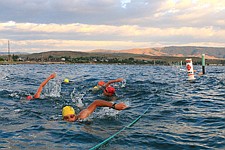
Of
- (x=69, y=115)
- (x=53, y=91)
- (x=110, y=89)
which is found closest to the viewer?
(x=69, y=115)

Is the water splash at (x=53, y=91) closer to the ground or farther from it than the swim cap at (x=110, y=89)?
closer to the ground

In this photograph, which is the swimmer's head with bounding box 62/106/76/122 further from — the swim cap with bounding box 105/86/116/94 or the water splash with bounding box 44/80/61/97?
the water splash with bounding box 44/80/61/97

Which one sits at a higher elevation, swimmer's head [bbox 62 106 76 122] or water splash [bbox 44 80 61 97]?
swimmer's head [bbox 62 106 76 122]

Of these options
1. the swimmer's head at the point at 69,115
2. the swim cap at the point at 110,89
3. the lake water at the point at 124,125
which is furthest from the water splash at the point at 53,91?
the swimmer's head at the point at 69,115

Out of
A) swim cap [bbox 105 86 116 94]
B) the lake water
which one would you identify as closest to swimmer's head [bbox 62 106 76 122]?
the lake water

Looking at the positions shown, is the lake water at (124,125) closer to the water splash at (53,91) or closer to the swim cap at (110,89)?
the swim cap at (110,89)

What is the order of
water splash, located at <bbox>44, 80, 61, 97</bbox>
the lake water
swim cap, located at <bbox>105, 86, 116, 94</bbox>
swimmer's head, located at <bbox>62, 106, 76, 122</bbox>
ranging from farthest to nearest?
water splash, located at <bbox>44, 80, 61, 97</bbox> < swim cap, located at <bbox>105, 86, 116, 94</bbox> < swimmer's head, located at <bbox>62, 106, 76, 122</bbox> < the lake water

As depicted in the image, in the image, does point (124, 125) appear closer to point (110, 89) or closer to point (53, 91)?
point (110, 89)

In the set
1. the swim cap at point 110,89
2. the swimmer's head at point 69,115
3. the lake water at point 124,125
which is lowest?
the lake water at point 124,125

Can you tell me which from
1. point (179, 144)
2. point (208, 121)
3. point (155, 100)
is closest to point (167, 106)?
point (155, 100)

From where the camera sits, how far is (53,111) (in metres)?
13.3

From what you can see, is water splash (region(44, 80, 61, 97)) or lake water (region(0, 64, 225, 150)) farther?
water splash (region(44, 80, 61, 97))

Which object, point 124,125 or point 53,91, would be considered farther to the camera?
point 53,91

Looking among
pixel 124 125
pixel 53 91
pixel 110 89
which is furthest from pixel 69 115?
pixel 53 91
